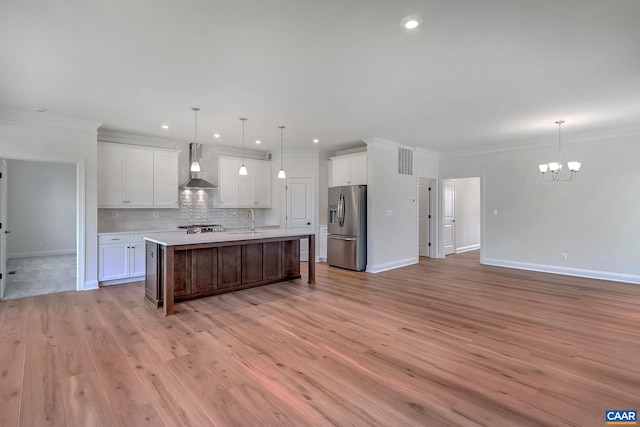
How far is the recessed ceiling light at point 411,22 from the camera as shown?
220 centimetres

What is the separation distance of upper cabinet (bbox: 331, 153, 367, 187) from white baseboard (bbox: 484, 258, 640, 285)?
347cm

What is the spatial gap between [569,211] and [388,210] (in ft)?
11.0

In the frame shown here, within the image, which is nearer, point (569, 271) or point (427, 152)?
point (569, 271)

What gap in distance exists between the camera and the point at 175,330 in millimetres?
3389

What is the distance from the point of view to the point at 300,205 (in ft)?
24.5

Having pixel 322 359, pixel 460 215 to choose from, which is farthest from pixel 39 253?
pixel 460 215

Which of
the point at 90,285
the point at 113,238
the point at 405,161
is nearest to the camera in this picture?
the point at 90,285

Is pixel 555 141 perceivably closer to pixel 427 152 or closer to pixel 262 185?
pixel 427 152

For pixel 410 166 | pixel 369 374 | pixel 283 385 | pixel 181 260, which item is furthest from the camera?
pixel 410 166

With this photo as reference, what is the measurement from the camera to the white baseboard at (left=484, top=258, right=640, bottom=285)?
547 centimetres

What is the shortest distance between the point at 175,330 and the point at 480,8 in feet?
12.9

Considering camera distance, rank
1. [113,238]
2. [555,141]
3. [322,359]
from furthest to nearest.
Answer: [555,141]
[113,238]
[322,359]

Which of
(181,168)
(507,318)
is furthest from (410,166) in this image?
(181,168)

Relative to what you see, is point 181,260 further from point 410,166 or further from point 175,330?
point 410,166
